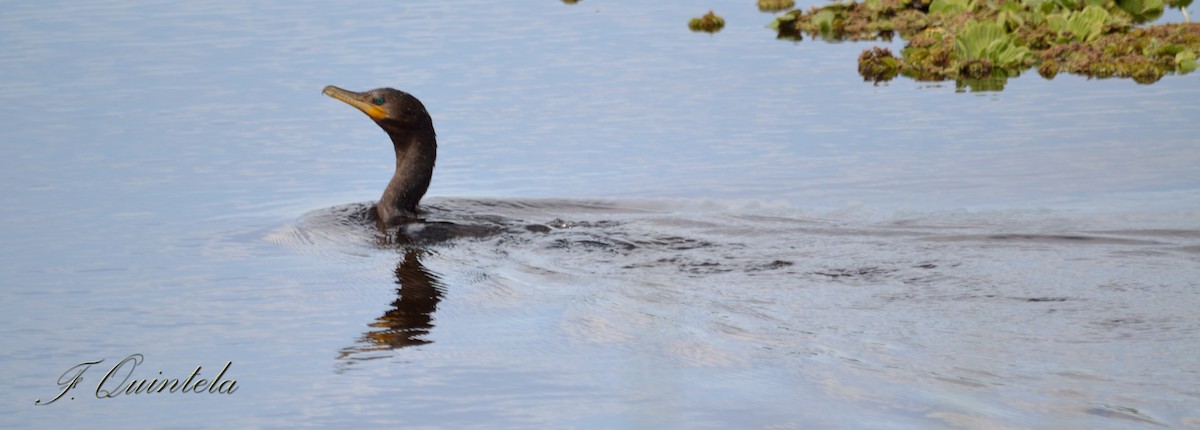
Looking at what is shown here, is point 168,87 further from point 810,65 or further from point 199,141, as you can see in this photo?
point 810,65

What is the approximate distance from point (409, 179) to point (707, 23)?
30.4 feet

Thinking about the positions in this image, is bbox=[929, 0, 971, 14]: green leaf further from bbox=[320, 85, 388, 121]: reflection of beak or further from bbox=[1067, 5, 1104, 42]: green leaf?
bbox=[320, 85, 388, 121]: reflection of beak

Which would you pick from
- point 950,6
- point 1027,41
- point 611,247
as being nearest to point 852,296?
point 611,247

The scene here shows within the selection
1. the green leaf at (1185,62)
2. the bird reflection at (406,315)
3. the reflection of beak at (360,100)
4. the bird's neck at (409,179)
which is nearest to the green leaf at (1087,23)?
the green leaf at (1185,62)

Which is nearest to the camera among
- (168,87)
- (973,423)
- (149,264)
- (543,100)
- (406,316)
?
(973,423)

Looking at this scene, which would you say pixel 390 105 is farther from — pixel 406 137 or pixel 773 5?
pixel 773 5

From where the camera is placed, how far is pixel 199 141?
42.3 ft

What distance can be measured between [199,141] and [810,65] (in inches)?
243

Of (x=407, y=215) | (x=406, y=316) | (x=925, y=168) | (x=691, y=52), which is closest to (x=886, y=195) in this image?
(x=925, y=168)

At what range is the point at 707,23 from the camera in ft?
62.3

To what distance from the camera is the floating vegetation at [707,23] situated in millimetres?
19000

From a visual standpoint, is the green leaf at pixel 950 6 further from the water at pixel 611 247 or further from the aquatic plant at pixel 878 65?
the aquatic plant at pixel 878 65

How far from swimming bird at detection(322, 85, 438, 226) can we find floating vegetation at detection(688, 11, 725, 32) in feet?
29.7

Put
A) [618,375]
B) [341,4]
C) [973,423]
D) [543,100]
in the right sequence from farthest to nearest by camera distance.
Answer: [341,4]
[543,100]
[618,375]
[973,423]
